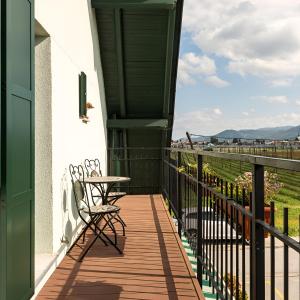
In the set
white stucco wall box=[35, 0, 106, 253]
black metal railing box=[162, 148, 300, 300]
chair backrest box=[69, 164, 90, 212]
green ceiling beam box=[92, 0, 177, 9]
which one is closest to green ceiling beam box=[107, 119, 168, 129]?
white stucco wall box=[35, 0, 106, 253]

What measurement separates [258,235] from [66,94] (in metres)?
3.31

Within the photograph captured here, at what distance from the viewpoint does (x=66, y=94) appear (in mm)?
4484

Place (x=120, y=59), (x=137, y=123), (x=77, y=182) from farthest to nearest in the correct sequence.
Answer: (x=137, y=123) → (x=120, y=59) → (x=77, y=182)

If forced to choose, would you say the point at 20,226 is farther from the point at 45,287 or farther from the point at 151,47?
the point at 151,47

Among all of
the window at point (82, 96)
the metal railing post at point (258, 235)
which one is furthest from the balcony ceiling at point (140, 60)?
the metal railing post at point (258, 235)

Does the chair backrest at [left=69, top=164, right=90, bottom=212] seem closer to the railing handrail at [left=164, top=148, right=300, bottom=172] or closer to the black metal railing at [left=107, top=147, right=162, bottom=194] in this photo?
the railing handrail at [left=164, top=148, right=300, bottom=172]

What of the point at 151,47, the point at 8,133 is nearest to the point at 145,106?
the point at 151,47

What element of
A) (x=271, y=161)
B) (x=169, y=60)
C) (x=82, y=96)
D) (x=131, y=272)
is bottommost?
(x=131, y=272)

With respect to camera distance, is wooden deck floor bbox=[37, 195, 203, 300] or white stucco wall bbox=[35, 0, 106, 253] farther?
white stucco wall bbox=[35, 0, 106, 253]

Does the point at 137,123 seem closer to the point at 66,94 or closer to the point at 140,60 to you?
the point at 140,60

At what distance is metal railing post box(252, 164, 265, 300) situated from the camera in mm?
1685

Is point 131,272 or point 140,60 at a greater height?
point 140,60

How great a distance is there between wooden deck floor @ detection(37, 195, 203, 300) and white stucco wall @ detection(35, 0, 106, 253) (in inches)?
16.0

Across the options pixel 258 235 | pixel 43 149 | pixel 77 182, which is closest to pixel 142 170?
pixel 77 182
